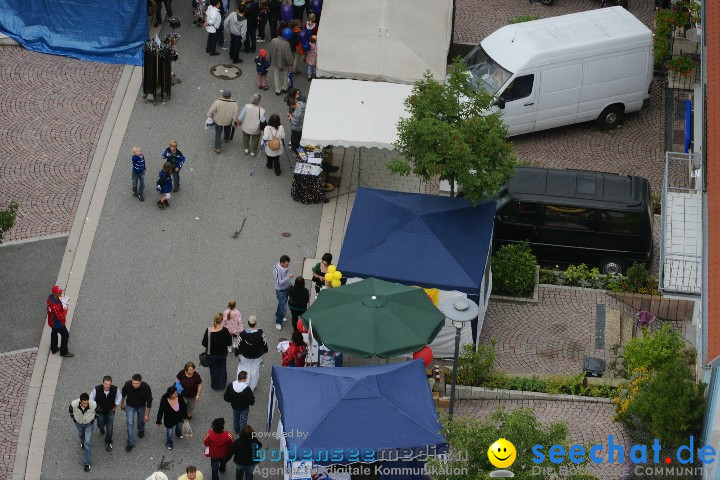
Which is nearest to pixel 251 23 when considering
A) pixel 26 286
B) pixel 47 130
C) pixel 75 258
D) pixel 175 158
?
pixel 47 130

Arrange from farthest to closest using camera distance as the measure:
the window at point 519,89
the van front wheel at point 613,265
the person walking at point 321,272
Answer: the window at point 519,89
the van front wheel at point 613,265
the person walking at point 321,272

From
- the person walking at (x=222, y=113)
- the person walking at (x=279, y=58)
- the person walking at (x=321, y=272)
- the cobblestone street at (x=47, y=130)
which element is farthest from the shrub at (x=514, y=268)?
the cobblestone street at (x=47, y=130)

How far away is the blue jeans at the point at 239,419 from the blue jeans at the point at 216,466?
3.08ft

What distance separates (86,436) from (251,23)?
1433 cm

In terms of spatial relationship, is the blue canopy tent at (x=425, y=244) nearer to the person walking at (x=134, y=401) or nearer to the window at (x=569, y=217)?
the window at (x=569, y=217)

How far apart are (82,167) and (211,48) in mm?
5797

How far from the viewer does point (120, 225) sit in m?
28.5

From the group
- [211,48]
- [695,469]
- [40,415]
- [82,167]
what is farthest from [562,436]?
[211,48]

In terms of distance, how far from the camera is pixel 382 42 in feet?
102

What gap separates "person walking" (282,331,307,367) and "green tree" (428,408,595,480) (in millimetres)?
5230

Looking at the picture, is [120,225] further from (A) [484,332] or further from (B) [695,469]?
(B) [695,469]

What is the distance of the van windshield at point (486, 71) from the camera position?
30984 millimetres

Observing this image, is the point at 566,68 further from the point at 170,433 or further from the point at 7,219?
the point at 170,433

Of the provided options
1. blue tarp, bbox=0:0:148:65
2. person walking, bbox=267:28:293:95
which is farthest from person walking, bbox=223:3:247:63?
blue tarp, bbox=0:0:148:65
